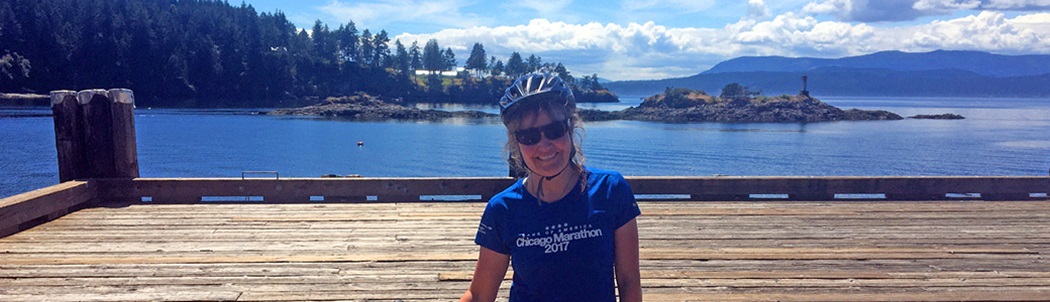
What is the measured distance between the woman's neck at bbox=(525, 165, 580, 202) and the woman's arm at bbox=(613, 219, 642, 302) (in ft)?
0.74

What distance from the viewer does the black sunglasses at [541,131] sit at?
7.34 ft

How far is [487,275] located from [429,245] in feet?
12.1

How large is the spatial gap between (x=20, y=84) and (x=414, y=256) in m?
139

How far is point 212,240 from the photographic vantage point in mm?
6098

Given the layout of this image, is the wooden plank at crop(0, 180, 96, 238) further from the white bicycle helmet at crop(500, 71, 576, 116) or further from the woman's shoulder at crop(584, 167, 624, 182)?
the woman's shoulder at crop(584, 167, 624, 182)

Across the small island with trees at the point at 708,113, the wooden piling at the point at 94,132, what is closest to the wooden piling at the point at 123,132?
the wooden piling at the point at 94,132

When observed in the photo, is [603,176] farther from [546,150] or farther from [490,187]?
[490,187]

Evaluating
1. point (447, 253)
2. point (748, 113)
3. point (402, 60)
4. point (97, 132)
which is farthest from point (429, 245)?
point (402, 60)

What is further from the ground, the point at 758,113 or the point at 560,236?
the point at 560,236

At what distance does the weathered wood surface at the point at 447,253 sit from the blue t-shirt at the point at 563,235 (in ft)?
7.61

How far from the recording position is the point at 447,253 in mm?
5676

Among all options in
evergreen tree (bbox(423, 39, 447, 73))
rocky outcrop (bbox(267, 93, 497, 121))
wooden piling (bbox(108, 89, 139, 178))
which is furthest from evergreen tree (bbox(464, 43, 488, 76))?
wooden piling (bbox(108, 89, 139, 178))

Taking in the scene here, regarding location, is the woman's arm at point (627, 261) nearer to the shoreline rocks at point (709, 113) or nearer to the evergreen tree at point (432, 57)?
the shoreline rocks at point (709, 113)

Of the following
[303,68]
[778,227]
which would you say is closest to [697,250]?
[778,227]
